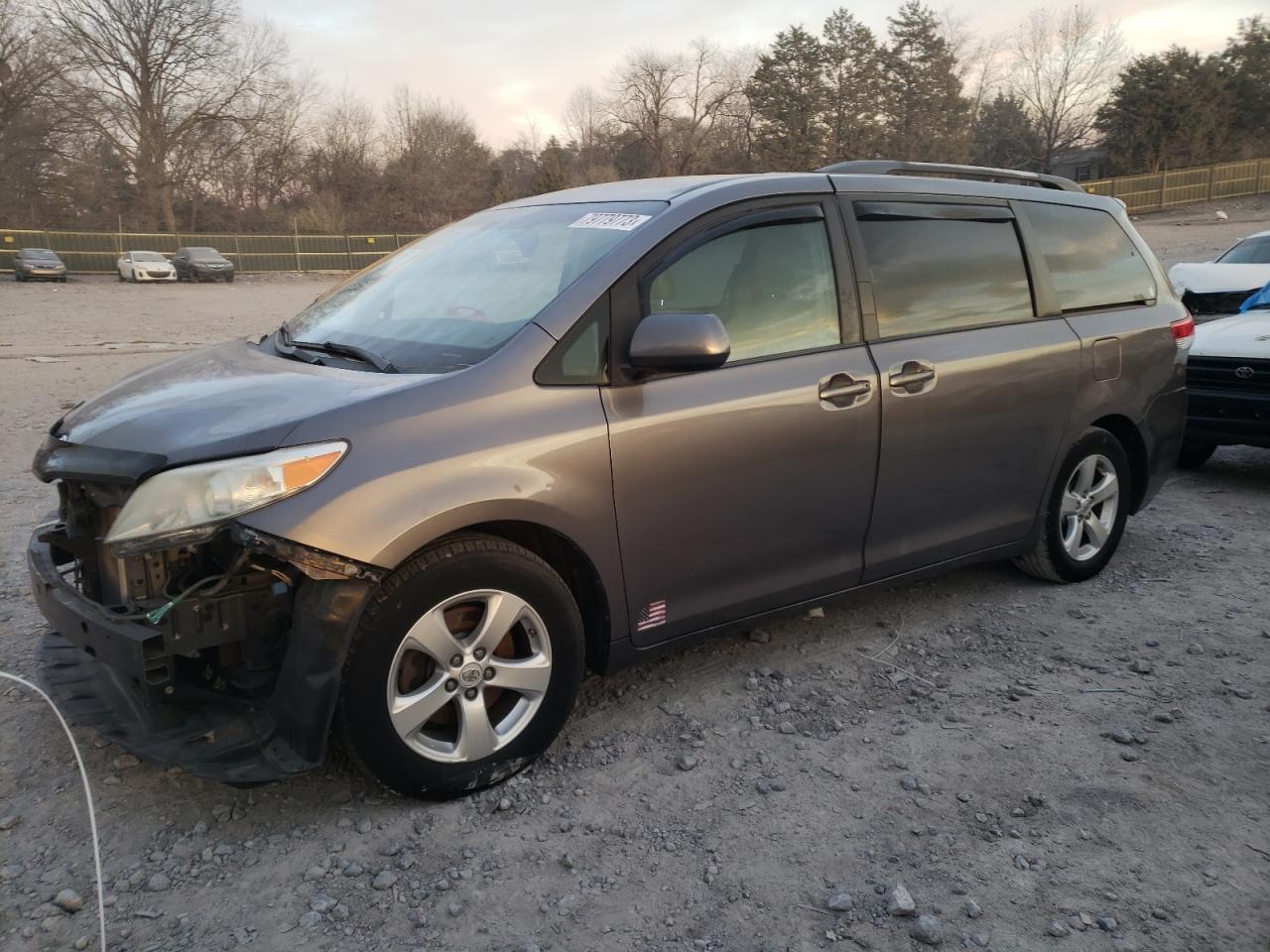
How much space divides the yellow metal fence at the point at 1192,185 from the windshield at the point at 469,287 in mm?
46150

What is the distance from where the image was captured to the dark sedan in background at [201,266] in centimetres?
3619

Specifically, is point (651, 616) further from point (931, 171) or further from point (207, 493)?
point (931, 171)

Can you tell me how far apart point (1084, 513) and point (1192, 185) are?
154 feet

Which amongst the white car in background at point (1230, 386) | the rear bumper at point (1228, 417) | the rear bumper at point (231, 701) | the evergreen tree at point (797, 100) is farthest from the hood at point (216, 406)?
the evergreen tree at point (797, 100)

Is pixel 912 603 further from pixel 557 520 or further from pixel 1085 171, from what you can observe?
pixel 1085 171

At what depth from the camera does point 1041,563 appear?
4.57 meters

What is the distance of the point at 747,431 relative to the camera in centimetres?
327

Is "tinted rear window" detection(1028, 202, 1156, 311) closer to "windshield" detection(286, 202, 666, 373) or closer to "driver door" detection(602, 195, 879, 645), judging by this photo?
"driver door" detection(602, 195, 879, 645)

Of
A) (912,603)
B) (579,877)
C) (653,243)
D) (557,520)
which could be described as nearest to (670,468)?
(557,520)

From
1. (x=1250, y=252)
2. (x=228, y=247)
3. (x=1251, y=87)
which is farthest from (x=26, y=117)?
(x=1251, y=87)

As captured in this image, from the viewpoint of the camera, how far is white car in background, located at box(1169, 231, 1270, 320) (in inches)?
339

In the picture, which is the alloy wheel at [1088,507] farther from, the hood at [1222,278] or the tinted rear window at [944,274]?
the hood at [1222,278]

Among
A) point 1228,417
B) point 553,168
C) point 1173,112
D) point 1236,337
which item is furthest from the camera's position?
point 553,168

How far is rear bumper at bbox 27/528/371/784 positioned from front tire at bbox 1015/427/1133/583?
3.30m
